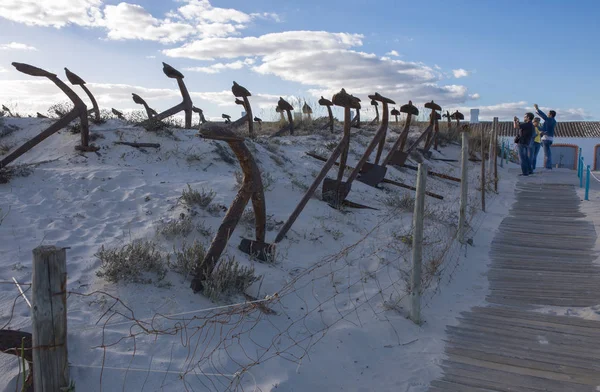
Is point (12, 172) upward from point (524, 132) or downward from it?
downward

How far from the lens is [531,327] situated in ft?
14.1

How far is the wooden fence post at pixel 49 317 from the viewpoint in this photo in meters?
2.15

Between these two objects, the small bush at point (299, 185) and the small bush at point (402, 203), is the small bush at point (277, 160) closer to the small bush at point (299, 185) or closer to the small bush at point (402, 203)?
the small bush at point (299, 185)

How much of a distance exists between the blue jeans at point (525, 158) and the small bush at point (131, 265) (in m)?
12.6

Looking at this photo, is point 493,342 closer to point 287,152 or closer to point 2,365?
point 2,365

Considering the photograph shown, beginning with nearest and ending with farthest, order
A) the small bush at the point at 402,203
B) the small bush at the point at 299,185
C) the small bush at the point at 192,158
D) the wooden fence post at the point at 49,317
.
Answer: the wooden fence post at the point at 49,317, the small bush at the point at 299,185, the small bush at the point at 402,203, the small bush at the point at 192,158

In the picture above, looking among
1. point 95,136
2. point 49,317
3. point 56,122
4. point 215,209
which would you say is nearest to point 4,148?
point 95,136

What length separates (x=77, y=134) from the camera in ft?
29.8

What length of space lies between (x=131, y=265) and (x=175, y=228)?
1084 millimetres

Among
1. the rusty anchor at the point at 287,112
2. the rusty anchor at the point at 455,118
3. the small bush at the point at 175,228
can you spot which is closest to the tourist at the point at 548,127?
the rusty anchor at the point at 455,118

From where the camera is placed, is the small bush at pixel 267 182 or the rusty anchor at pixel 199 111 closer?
the small bush at pixel 267 182

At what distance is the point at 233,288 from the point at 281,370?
1130 mm

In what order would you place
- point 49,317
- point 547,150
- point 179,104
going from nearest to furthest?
point 49,317
point 179,104
point 547,150

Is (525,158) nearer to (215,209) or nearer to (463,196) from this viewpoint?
(463,196)
